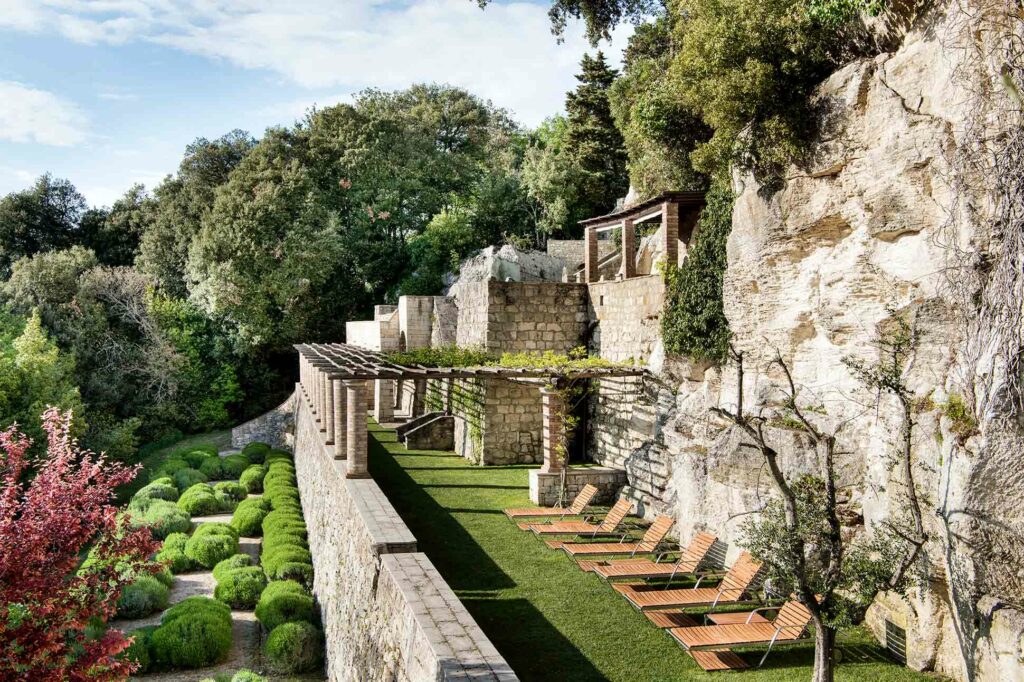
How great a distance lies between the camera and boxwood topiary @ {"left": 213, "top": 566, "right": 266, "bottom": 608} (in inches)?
626

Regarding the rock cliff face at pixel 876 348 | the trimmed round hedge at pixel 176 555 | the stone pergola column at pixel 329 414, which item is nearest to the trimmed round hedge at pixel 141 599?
the trimmed round hedge at pixel 176 555

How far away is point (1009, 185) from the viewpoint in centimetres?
754

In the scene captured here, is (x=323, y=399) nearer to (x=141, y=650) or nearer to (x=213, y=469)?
(x=141, y=650)

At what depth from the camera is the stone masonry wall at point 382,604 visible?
6.84m

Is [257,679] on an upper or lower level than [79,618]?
lower

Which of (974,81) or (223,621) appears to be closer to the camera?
(974,81)

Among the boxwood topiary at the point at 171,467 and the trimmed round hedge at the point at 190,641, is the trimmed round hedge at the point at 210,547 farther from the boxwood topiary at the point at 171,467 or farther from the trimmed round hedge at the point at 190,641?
the boxwood topiary at the point at 171,467

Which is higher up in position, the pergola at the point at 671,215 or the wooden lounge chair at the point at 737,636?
the pergola at the point at 671,215

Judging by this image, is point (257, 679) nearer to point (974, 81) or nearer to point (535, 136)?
point (974, 81)

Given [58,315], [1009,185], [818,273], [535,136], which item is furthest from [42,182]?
[1009,185]

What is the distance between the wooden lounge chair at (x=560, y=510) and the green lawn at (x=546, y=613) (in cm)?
27

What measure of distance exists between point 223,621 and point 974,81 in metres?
14.0

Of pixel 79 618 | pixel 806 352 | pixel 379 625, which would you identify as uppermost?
pixel 806 352

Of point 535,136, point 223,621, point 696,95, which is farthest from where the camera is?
point 535,136
